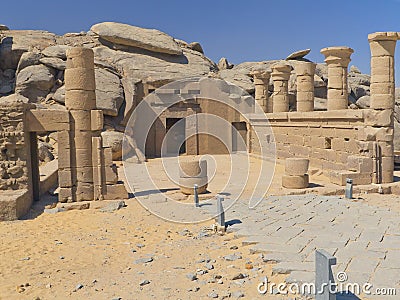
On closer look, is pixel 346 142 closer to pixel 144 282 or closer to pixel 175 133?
pixel 175 133

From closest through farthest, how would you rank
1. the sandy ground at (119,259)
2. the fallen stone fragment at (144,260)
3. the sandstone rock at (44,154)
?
the sandy ground at (119,259) → the fallen stone fragment at (144,260) → the sandstone rock at (44,154)

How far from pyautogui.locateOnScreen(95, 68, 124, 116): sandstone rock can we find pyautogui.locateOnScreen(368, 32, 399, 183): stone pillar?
1235 centimetres

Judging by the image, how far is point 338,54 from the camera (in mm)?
16562

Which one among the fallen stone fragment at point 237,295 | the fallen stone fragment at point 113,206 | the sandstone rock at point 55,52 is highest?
the sandstone rock at point 55,52

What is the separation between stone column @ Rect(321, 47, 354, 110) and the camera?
1656cm

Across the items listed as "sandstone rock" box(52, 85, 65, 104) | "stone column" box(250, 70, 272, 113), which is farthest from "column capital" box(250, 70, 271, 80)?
"sandstone rock" box(52, 85, 65, 104)

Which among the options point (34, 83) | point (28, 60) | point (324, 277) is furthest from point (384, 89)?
point (28, 60)

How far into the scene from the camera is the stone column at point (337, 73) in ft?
54.3

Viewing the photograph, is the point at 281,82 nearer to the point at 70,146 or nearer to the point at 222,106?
the point at 222,106

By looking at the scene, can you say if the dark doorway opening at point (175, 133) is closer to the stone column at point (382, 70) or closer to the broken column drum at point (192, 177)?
the broken column drum at point (192, 177)

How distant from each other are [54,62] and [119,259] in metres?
17.5

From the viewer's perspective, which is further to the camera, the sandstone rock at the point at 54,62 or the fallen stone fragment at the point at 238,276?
the sandstone rock at the point at 54,62

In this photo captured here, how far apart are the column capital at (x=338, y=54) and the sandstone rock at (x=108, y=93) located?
10473 mm

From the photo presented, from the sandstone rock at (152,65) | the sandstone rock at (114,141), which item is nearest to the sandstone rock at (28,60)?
the sandstone rock at (152,65)
